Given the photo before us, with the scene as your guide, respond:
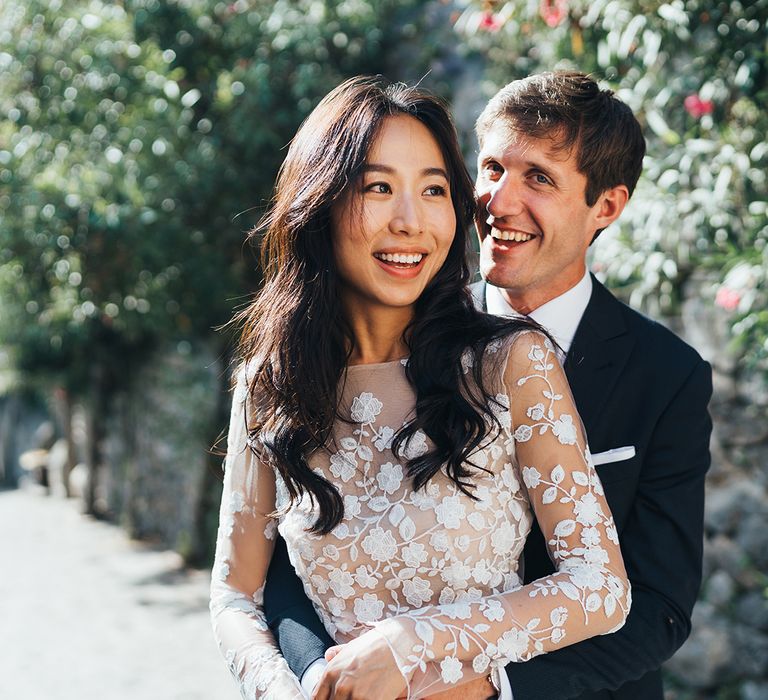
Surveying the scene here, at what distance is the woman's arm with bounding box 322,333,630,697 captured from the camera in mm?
1616

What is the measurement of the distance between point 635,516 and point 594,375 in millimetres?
308

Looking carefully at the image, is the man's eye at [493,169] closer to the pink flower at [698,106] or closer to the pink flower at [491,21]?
the pink flower at [698,106]

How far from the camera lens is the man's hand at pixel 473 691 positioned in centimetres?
167

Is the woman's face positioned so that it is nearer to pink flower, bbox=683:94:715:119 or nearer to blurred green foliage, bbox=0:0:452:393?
pink flower, bbox=683:94:715:119

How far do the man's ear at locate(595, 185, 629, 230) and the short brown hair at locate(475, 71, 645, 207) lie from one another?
0.07ft

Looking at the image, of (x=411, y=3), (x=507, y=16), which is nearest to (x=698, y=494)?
(x=507, y=16)

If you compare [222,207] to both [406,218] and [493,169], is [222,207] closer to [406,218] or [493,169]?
[493,169]

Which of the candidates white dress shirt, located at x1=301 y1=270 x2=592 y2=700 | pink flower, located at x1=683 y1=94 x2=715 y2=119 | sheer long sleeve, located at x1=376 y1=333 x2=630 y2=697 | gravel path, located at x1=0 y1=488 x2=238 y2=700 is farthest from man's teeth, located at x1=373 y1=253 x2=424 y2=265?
gravel path, located at x1=0 y1=488 x2=238 y2=700

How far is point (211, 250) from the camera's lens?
721 centimetres

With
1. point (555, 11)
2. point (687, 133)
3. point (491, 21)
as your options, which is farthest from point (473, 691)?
point (491, 21)

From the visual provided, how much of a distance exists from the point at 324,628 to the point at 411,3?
531 cm

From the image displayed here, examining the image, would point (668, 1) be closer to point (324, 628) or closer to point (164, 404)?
point (324, 628)

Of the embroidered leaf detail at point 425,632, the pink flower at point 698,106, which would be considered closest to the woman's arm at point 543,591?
the embroidered leaf detail at point 425,632

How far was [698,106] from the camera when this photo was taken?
162 inches
